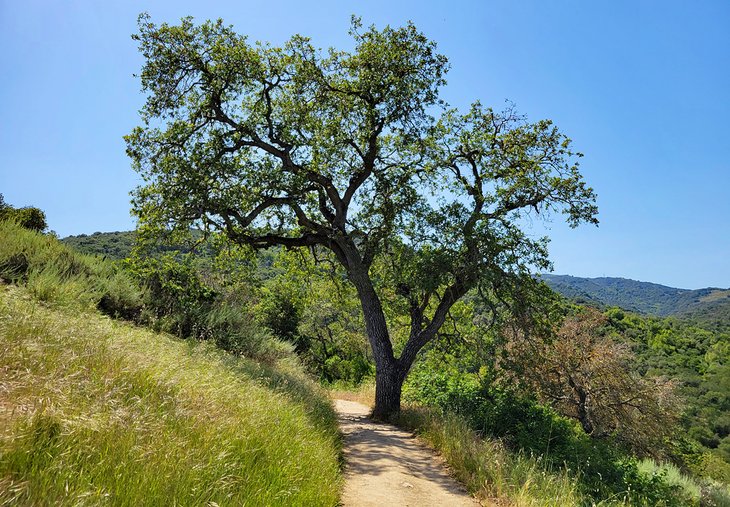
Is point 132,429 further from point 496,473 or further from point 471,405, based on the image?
point 471,405

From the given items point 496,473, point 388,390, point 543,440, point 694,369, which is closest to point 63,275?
point 388,390

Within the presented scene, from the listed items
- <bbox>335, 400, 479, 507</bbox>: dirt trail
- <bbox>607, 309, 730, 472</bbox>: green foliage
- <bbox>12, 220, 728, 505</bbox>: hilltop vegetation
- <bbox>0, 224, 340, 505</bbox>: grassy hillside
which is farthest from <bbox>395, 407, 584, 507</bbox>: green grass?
<bbox>607, 309, 730, 472</bbox>: green foliage

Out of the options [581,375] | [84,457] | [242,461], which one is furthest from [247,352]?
[581,375]

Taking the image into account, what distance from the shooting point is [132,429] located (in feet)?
10.0

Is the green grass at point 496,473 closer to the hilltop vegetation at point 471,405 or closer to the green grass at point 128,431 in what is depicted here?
the hilltop vegetation at point 471,405

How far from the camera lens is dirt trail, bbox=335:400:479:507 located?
566cm

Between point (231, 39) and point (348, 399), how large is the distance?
14.9 meters

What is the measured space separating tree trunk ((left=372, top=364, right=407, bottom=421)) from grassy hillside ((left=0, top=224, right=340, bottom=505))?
664 cm

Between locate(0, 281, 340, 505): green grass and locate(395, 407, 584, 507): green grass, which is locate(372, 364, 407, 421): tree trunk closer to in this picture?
locate(395, 407, 584, 507): green grass

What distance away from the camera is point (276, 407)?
234 inches

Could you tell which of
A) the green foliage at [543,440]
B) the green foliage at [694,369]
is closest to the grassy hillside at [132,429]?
the green foliage at [543,440]

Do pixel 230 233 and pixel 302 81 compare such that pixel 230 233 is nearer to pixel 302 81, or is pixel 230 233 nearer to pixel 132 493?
pixel 302 81

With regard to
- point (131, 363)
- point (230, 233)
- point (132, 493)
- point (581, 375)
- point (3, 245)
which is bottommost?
point (581, 375)

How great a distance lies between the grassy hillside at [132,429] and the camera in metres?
2.50
